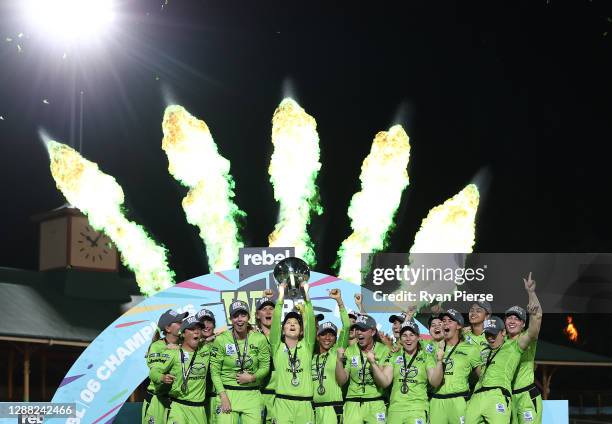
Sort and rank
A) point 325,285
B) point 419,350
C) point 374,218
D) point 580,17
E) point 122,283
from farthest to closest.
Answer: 1. point 580,17
2. point 122,283
3. point 374,218
4. point 325,285
5. point 419,350

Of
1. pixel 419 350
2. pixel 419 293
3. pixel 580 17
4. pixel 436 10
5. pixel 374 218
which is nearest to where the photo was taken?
pixel 419 350

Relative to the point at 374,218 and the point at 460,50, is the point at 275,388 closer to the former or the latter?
the point at 374,218

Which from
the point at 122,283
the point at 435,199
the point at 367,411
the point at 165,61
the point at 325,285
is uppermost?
the point at 165,61

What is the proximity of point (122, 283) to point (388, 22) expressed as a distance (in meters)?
18.5

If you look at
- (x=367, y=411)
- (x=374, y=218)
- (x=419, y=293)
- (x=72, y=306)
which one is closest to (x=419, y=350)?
(x=367, y=411)

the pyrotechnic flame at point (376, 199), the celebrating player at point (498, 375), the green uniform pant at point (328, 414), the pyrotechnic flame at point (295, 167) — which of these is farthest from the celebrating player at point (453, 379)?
the pyrotechnic flame at point (295, 167)

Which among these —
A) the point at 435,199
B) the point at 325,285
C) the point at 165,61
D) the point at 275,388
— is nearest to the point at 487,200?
the point at 435,199

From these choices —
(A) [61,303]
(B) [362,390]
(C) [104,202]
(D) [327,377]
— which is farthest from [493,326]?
(A) [61,303]

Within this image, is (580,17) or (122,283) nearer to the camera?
(122,283)

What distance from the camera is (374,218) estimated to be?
3161 centimetres

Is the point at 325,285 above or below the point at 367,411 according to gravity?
above

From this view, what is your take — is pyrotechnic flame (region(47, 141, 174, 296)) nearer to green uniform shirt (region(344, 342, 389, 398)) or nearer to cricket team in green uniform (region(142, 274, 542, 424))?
cricket team in green uniform (region(142, 274, 542, 424))

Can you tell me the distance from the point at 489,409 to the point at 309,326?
3106 millimetres

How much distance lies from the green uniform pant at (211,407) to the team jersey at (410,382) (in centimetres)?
304
